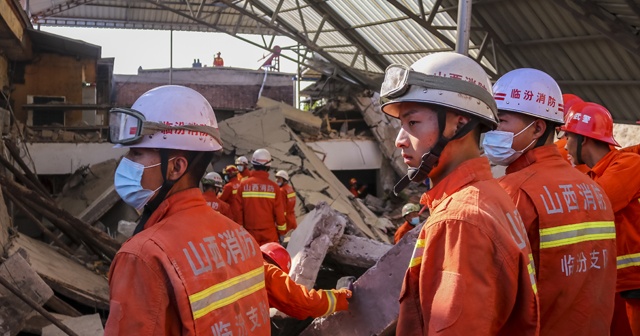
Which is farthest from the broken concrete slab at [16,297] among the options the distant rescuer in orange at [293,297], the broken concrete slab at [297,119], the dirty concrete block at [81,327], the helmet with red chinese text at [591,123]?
the broken concrete slab at [297,119]

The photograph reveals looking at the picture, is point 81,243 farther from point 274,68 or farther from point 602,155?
point 274,68

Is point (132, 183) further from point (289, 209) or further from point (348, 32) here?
point (348, 32)

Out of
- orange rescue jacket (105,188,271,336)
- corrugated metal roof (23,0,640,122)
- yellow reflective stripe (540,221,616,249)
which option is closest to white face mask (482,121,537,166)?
yellow reflective stripe (540,221,616,249)

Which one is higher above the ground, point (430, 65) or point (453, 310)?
point (430, 65)

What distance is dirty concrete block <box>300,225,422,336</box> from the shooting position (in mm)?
4215

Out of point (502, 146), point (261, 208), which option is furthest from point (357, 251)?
point (261, 208)

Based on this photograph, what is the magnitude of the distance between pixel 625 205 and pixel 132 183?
114 inches

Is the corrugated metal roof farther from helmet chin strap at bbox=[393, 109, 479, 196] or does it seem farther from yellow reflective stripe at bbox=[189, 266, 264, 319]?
yellow reflective stripe at bbox=[189, 266, 264, 319]

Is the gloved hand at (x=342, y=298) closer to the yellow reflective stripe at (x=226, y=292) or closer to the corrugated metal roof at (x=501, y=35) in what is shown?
the yellow reflective stripe at (x=226, y=292)

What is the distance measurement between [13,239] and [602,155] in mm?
5999

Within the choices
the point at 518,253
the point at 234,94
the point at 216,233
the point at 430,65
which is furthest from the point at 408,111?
the point at 234,94

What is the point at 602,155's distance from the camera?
4336 millimetres

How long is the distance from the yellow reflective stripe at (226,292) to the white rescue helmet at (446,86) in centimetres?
Result: 84

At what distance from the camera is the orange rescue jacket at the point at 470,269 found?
1936 mm
